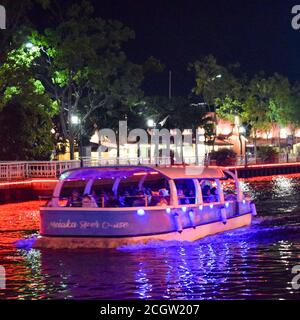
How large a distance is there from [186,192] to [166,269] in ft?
19.8

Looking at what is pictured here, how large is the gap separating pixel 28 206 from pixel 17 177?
19.0ft

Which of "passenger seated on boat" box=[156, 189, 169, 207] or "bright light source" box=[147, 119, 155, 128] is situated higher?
"bright light source" box=[147, 119, 155, 128]

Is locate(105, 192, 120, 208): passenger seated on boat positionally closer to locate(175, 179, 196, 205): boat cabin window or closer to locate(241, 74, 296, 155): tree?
locate(175, 179, 196, 205): boat cabin window

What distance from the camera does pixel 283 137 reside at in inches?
4053

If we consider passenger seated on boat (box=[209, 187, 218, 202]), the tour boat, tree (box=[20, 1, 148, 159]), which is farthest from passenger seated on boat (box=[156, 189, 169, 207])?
tree (box=[20, 1, 148, 159])

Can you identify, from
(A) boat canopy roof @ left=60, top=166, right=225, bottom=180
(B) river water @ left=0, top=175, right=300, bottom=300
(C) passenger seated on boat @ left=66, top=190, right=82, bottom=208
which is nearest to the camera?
(B) river water @ left=0, top=175, right=300, bottom=300

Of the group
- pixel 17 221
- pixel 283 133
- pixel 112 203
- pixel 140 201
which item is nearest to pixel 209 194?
pixel 140 201

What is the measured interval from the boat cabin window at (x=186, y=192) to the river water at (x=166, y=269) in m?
1.40

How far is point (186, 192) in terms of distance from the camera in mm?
25016

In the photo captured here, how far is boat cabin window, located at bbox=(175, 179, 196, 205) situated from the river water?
55.2 inches

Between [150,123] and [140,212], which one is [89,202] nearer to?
[140,212]

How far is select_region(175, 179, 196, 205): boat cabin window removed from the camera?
23.9 metres

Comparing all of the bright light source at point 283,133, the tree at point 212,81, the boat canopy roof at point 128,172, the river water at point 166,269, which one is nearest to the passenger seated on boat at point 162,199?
the boat canopy roof at point 128,172

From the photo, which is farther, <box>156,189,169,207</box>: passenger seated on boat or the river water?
<box>156,189,169,207</box>: passenger seated on boat
